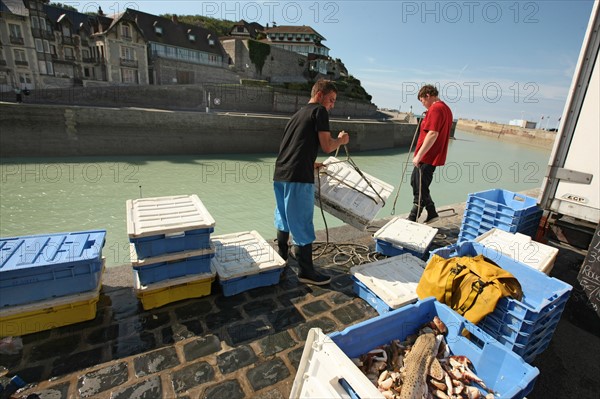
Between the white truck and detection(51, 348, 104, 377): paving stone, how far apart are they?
5183 millimetres

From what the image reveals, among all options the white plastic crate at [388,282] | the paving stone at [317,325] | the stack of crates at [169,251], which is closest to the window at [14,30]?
the stack of crates at [169,251]

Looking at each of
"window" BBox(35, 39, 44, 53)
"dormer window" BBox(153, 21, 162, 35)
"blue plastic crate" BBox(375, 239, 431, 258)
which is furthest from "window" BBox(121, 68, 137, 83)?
"blue plastic crate" BBox(375, 239, 431, 258)

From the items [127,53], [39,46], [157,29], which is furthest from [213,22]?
[39,46]

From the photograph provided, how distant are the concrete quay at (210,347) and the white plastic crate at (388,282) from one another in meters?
0.18

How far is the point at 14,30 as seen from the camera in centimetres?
2888

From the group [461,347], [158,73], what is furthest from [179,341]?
[158,73]

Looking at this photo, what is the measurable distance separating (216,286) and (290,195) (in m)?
1.46

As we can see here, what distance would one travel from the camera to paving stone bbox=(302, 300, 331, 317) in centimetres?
344

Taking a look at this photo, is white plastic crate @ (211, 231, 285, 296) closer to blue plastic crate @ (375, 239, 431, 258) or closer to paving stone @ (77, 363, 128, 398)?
paving stone @ (77, 363, 128, 398)

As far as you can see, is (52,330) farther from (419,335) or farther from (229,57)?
(229,57)

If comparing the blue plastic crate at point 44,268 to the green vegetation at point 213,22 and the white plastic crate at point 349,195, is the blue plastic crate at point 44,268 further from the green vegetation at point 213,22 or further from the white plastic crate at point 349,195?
the green vegetation at point 213,22

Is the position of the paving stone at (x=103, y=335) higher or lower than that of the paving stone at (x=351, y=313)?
higher

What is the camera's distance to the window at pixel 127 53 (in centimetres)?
3353

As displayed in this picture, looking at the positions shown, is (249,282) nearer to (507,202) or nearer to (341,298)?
(341,298)
